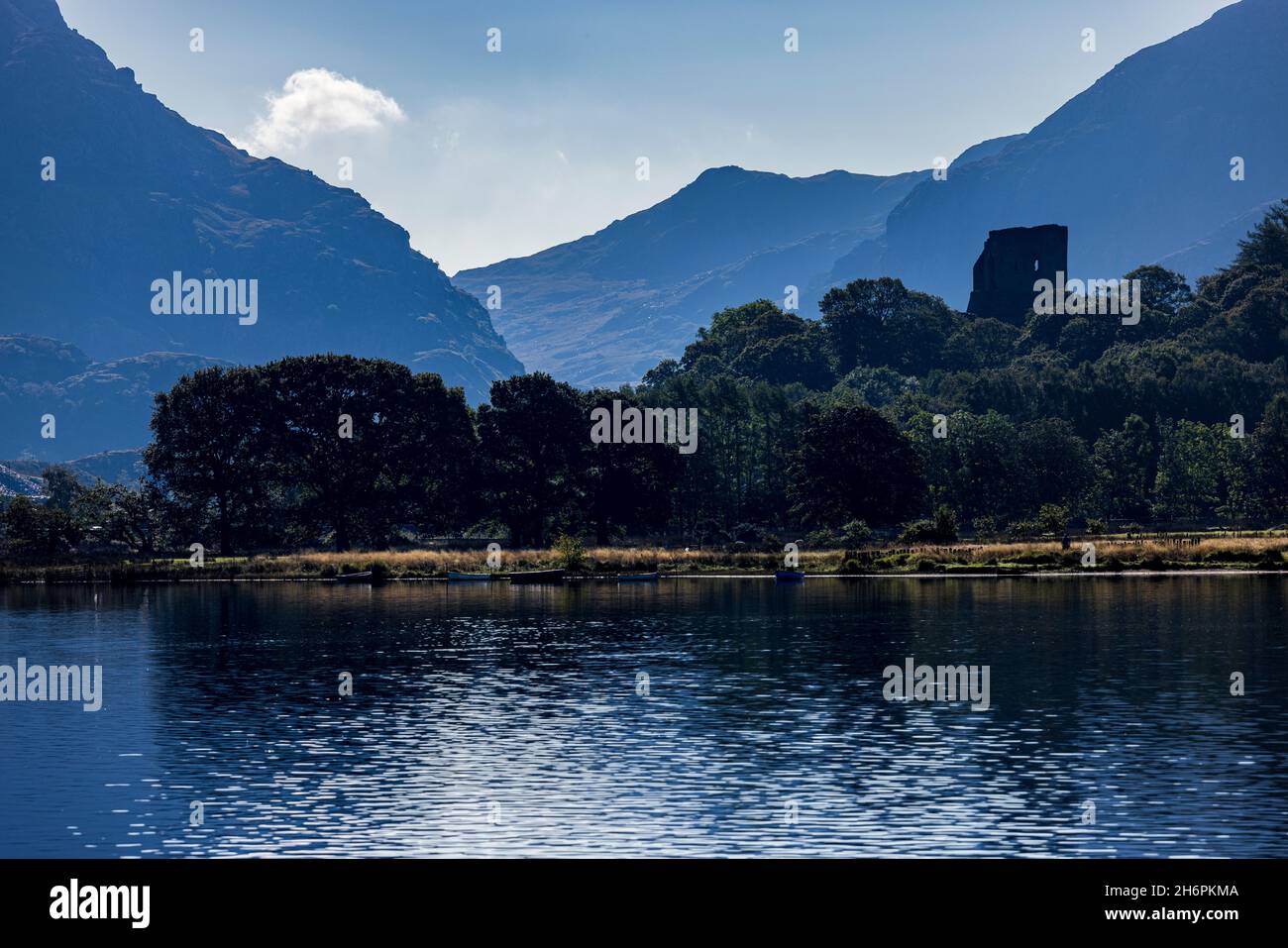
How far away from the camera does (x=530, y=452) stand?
151m

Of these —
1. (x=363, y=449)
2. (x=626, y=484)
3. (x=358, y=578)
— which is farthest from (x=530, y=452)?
(x=358, y=578)

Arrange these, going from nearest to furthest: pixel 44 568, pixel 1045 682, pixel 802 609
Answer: pixel 1045 682 → pixel 802 609 → pixel 44 568

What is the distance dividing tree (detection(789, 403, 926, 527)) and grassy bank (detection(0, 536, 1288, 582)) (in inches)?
435

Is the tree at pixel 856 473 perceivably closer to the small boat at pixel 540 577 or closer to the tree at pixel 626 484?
the tree at pixel 626 484

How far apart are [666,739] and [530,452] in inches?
4279

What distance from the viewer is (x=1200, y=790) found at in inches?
1363

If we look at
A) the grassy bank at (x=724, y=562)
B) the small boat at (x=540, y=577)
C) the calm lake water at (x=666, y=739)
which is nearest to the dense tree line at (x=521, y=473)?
the grassy bank at (x=724, y=562)

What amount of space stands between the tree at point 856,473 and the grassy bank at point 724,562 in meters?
11.1

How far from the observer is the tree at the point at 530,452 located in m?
149
